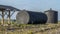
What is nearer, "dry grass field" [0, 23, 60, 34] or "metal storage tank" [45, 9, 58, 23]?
"dry grass field" [0, 23, 60, 34]

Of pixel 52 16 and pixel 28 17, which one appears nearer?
pixel 28 17

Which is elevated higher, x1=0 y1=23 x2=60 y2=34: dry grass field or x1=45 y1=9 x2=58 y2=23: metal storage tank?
x1=45 y1=9 x2=58 y2=23: metal storage tank

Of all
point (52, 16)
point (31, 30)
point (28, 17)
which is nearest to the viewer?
point (31, 30)

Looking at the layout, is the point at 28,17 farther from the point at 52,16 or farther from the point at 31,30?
the point at 31,30

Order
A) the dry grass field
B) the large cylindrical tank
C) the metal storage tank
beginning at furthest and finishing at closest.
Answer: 1. the metal storage tank
2. the large cylindrical tank
3. the dry grass field

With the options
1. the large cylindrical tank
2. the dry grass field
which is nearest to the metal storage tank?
the large cylindrical tank

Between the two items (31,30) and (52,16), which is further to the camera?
(52,16)

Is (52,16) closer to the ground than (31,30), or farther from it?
farther from it

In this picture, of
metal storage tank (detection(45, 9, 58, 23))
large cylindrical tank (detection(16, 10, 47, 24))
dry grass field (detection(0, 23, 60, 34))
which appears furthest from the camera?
metal storage tank (detection(45, 9, 58, 23))

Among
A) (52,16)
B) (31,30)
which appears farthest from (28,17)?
(31,30)

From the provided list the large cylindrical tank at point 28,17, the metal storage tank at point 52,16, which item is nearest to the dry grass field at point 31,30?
the large cylindrical tank at point 28,17

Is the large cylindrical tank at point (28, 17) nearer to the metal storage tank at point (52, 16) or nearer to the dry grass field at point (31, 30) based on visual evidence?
the metal storage tank at point (52, 16)

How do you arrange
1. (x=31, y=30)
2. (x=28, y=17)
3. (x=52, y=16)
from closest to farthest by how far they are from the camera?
(x=31, y=30) < (x=28, y=17) < (x=52, y=16)

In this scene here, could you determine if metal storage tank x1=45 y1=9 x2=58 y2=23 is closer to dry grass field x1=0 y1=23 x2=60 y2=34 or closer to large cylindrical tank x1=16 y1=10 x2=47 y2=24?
large cylindrical tank x1=16 y1=10 x2=47 y2=24
